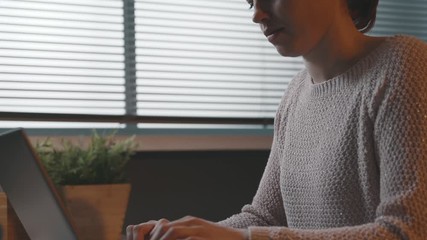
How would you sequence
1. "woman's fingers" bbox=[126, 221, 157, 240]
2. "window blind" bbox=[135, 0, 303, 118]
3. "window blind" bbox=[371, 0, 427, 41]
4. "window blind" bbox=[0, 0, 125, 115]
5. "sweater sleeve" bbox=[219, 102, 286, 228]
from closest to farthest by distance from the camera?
"woman's fingers" bbox=[126, 221, 157, 240]
"sweater sleeve" bbox=[219, 102, 286, 228]
"window blind" bbox=[0, 0, 125, 115]
"window blind" bbox=[135, 0, 303, 118]
"window blind" bbox=[371, 0, 427, 41]

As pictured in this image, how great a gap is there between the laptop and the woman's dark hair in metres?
0.63

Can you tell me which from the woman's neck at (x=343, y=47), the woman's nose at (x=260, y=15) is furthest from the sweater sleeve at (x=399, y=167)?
the woman's nose at (x=260, y=15)

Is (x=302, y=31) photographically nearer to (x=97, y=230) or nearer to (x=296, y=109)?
(x=296, y=109)

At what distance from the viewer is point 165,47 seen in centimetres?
219

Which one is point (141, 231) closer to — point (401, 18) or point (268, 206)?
point (268, 206)

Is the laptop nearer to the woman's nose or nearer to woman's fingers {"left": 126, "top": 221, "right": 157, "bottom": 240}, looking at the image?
woman's fingers {"left": 126, "top": 221, "right": 157, "bottom": 240}

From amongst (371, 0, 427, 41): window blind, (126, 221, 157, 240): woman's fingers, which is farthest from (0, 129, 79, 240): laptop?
(371, 0, 427, 41): window blind

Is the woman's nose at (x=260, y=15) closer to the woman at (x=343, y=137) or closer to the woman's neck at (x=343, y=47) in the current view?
the woman at (x=343, y=137)

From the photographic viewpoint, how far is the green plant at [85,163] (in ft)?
3.74

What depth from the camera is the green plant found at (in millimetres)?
1140

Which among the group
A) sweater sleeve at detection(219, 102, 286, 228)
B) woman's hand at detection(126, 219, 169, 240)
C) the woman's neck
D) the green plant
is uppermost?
the woman's neck

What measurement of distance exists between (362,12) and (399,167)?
389mm

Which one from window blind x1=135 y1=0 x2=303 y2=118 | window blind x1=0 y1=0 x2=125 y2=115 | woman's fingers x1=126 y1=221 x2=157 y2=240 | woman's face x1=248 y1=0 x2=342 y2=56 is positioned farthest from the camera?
window blind x1=135 y1=0 x2=303 y2=118

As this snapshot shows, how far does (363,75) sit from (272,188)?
0.40 m
